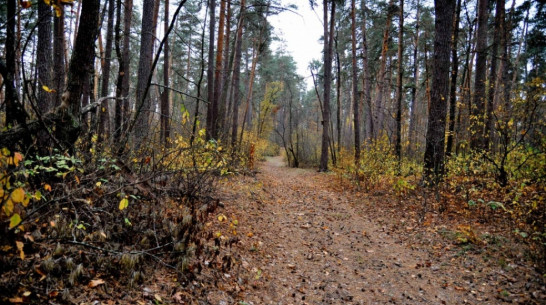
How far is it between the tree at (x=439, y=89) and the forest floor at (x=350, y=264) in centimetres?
162

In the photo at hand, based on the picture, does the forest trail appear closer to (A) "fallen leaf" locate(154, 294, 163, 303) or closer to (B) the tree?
(A) "fallen leaf" locate(154, 294, 163, 303)

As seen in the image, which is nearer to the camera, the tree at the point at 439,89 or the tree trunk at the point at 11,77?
the tree trunk at the point at 11,77

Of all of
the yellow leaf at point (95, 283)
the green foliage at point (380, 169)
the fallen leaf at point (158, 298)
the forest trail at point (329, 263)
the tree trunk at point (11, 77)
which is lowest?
the forest trail at point (329, 263)

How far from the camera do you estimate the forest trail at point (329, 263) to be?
3621 millimetres

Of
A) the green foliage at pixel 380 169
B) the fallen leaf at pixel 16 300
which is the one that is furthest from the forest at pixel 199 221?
the green foliage at pixel 380 169

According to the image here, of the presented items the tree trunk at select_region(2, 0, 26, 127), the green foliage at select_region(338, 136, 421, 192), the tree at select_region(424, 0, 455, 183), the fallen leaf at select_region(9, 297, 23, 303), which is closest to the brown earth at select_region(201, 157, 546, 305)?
the fallen leaf at select_region(9, 297, 23, 303)

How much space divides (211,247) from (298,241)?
2.04 metres

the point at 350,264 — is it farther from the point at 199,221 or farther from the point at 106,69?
the point at 106,69

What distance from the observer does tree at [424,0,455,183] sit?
726 centimetres

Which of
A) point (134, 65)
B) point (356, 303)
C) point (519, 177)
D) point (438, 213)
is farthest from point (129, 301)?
point (134, 65)

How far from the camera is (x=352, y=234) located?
19.1 ft

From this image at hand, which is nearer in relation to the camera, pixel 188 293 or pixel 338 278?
pixel 188 293

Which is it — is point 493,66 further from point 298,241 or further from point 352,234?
point 298,241

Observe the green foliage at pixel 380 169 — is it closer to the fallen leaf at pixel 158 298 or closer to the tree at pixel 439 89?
the tree at pixel 439 89
